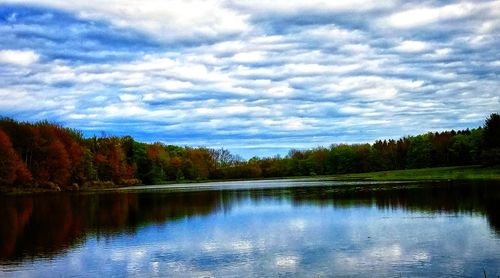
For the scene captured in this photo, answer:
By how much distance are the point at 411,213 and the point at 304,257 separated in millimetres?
17302

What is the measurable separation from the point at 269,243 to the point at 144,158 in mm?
136311

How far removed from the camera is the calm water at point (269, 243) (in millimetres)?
20141

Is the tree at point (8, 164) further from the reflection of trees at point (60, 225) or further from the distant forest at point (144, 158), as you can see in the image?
the reflection of trees at point (60, 225)

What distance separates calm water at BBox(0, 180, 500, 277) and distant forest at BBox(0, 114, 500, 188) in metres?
63.3

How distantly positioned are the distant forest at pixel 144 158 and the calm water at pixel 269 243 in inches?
2492

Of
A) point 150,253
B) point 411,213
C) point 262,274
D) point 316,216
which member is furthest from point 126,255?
point 411,213

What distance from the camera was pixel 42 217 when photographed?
45.2m

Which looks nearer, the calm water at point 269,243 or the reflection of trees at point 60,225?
the calm water at point 269,243

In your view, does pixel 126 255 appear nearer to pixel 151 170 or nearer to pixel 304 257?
pixel 304 257

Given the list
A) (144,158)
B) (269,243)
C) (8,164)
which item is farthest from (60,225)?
(144,158)

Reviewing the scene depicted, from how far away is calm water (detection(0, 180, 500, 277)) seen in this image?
2014 centimetres

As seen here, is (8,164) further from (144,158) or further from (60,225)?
(144,158)

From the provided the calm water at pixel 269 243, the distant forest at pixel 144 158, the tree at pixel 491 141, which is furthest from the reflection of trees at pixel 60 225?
the tree at pixel 491 141

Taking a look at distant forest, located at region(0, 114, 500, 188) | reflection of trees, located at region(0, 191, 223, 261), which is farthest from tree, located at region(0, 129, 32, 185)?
reflection of trees, located at region(0, 191, 223, 261)
